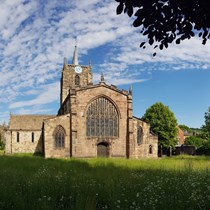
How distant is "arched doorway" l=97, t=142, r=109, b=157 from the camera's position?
1732 inches

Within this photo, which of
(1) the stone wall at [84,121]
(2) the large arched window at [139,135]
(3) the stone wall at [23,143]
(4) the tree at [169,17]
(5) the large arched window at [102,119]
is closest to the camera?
(4) the tree at [169,17]

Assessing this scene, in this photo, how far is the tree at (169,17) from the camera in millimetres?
5895

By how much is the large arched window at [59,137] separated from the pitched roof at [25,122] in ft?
56.0

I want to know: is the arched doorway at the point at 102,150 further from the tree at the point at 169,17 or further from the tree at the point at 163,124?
the tree at the point at 169,17

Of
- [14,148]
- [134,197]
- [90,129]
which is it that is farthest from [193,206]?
[14,148]

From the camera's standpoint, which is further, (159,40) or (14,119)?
(14,119)

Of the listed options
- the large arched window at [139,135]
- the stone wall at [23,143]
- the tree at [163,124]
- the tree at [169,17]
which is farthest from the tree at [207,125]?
the tree at [169,17]

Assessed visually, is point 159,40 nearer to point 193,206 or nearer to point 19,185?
point 193,206

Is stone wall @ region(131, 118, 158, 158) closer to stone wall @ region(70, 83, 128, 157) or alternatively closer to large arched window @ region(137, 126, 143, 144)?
large arched window @ region(137, 126, 143, 144)

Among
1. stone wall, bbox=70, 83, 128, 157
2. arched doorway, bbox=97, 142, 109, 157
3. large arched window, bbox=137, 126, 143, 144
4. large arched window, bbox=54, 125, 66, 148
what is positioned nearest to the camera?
stone wall, bbox=70, 83, 128, 157

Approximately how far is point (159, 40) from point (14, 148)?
5445 centimetres

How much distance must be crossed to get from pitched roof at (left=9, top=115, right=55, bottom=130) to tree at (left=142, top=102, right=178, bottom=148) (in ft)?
69.6

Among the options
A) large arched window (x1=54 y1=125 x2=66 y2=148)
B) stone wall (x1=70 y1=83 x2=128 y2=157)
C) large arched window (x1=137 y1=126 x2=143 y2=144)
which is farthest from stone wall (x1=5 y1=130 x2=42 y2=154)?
large arched window (x1=137 y1=126 x2=143 y2=144)

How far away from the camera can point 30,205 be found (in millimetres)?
8078
